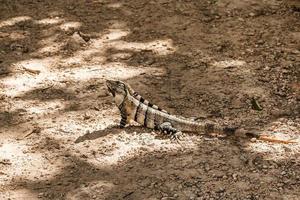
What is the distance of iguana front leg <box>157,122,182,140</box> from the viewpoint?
5486mm

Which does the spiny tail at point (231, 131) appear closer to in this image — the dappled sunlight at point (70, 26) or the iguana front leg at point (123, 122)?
the iguana front leg at point (123, 122)

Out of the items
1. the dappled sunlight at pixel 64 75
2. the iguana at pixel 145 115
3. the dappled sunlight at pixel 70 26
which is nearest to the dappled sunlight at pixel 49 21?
the dappled sunlight at pixel 70 26

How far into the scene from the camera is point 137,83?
6539 millimetres

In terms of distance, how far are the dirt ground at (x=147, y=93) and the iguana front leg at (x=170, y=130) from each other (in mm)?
94

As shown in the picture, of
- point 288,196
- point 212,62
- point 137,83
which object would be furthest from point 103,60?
point 288,196

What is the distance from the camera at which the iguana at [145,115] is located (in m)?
5.50

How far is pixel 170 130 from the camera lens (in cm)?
550

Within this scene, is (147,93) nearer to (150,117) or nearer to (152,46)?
(150,117)

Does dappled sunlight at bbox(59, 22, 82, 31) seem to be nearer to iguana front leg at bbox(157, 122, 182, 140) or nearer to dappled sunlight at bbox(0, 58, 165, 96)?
dappled sunlight at bbox(0, 58, 165, 96)

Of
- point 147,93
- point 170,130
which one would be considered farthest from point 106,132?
point 147,93

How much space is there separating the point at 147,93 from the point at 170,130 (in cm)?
94

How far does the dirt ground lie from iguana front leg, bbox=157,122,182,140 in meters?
0.09

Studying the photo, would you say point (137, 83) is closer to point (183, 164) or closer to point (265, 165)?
point (183, 164)

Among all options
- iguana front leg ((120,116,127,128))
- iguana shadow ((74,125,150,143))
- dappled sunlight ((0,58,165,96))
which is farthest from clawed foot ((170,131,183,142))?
dappled sunlight ((0,58,165,96))
